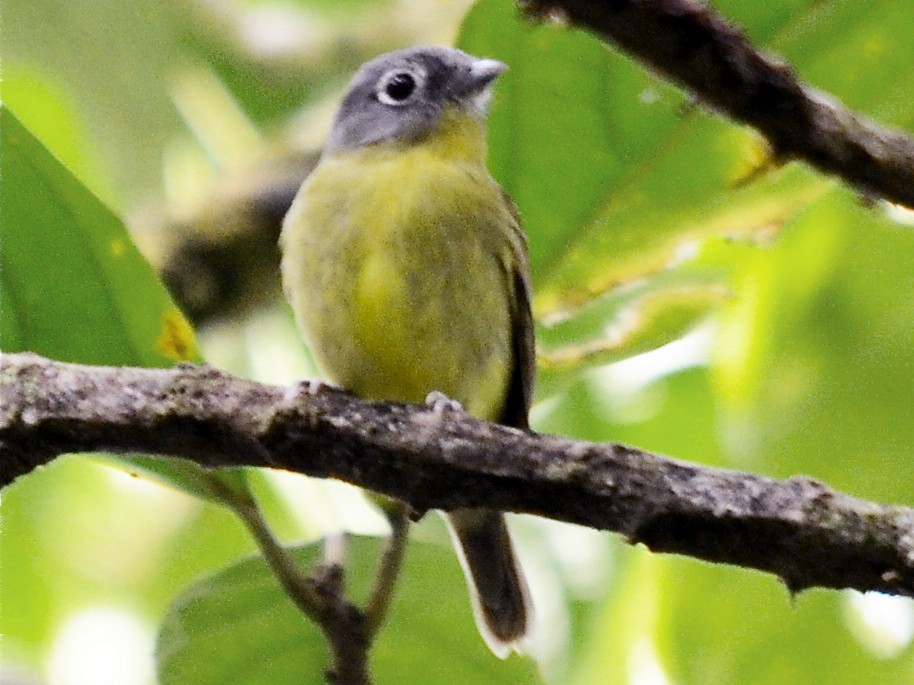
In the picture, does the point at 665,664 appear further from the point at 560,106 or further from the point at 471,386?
the point at 560,106

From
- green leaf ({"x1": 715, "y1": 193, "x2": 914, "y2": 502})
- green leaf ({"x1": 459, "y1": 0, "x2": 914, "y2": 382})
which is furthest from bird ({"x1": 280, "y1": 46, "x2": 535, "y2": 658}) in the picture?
green leaf ({"x1": 715, "y1": 193, "x2": 914, "y2": 502})

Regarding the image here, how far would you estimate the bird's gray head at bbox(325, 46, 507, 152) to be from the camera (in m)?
3.61

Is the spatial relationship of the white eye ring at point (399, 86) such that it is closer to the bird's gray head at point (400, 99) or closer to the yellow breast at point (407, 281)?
the bird's gray head at point (400, 99)

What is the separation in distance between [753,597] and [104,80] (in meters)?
1.97

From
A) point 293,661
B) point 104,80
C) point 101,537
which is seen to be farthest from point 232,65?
point 293,661

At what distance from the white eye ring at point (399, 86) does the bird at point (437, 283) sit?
123 mm

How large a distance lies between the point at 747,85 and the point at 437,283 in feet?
4.21

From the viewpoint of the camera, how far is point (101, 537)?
378cm

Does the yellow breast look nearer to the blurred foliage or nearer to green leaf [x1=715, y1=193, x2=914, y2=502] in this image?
the blurred foliage

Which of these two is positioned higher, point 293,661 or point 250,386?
point 250,386

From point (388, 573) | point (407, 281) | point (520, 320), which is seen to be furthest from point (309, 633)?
point (520, 320)

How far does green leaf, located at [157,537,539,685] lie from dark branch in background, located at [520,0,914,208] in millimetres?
1239

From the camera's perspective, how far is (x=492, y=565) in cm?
357

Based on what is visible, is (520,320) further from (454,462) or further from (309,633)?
(454,462)
